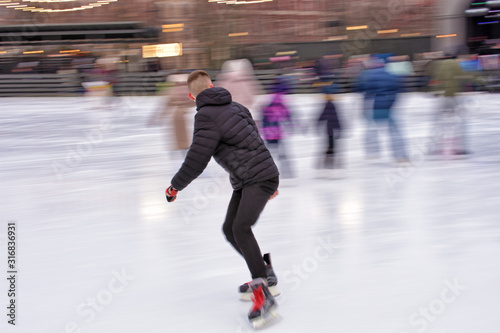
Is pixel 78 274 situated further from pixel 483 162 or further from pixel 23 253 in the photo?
pixel 483 162

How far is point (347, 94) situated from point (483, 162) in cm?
1147

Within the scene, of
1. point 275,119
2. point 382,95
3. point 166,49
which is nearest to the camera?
point 275,119

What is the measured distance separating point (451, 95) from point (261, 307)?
6.24 metres

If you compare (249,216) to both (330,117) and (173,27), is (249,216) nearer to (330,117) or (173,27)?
(330,117)

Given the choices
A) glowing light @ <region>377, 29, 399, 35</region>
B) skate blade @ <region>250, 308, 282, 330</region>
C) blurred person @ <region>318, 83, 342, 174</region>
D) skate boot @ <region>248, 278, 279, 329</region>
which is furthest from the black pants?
glowing light @ <region>377, 29, 399, 35</region>

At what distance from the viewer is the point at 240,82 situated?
7.67m

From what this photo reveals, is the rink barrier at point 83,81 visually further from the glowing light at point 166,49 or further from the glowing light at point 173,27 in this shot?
the glowing light at point 173,27

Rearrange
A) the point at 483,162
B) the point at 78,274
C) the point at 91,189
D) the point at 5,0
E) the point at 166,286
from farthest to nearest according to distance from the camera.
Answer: the point at 5,0 → the point at 483,162 → the point at 91,189 → the point at 78,274 → the point at 166,286

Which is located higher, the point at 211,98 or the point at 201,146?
the point at 211,98

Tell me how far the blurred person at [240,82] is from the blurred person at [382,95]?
5.49 ft

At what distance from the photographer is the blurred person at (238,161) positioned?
3.25 metres

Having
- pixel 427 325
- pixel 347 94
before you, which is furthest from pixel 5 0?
pixel 427 325

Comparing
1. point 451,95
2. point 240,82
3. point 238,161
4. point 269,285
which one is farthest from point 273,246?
point 451,95

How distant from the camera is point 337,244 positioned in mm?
4902
